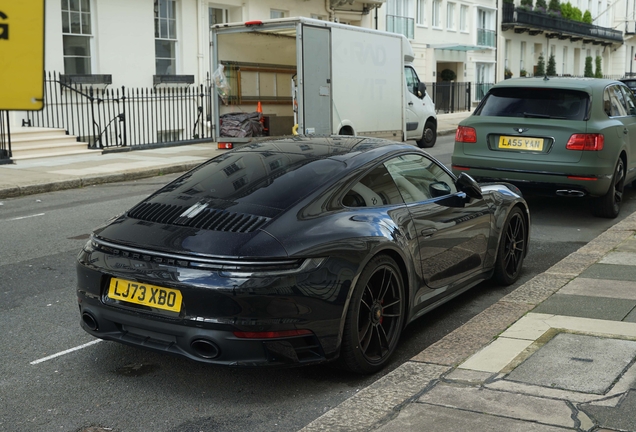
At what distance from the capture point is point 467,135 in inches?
397

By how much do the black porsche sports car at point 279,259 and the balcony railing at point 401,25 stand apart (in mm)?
32596

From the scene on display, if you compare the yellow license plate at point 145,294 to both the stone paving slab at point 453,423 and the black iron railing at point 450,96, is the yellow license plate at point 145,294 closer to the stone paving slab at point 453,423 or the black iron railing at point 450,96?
the stone paving slab at point 453,423

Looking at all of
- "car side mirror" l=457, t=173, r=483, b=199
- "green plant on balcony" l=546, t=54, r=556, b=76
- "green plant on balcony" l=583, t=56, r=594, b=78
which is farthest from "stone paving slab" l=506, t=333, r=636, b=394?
"green plant on balcony" l=583, t=56, r=594, b=78

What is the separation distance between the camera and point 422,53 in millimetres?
40594

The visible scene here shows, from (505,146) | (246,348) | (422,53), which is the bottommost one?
(246,348)

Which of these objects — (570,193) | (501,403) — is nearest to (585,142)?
(570,193)

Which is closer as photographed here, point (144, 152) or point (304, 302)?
point (304, 302)

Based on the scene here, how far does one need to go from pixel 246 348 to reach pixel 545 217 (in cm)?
714

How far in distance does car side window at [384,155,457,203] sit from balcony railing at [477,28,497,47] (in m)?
43.2

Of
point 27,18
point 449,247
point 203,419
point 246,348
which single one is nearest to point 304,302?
point 246,348

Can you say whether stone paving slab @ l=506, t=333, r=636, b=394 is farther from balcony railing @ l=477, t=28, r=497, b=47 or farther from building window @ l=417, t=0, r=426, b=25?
balcony railing @ l=477, t=28, r=497, b=47

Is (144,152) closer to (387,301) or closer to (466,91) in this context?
(387,301)

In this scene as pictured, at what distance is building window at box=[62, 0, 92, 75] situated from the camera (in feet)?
64.3

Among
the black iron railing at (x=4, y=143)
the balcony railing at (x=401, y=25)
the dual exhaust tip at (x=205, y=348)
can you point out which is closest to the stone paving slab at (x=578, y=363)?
the dual exhaust tip at (x=205, y=348)
